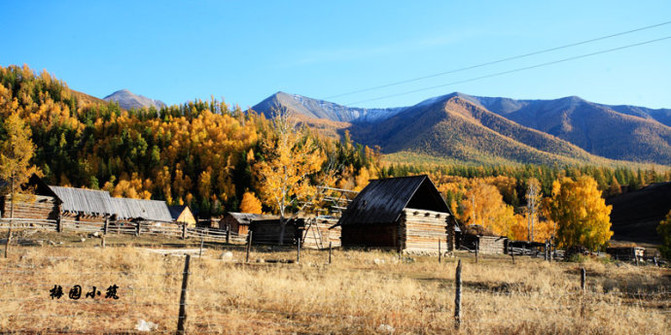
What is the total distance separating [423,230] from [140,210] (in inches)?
1829

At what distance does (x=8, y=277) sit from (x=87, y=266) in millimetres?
3041

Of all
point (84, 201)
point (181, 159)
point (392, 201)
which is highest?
point (181, 159)

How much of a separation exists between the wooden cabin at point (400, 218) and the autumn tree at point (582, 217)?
2396cm

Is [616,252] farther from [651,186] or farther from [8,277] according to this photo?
[651,186]

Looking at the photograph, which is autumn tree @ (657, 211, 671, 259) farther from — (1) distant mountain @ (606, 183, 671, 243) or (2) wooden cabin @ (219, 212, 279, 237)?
(1) distant mountain @ (606, 183, 671, 243)

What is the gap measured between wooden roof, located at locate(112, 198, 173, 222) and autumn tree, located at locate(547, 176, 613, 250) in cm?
5397

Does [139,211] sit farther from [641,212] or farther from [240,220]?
[641,212]

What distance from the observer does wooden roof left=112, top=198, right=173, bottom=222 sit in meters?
63.4

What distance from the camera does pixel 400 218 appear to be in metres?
35.1

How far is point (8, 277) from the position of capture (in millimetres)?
14367

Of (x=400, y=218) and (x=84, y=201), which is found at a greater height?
(x=84, y=201)

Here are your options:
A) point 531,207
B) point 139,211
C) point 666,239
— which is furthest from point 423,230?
point 139,211

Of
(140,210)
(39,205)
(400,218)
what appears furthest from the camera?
(140,210)

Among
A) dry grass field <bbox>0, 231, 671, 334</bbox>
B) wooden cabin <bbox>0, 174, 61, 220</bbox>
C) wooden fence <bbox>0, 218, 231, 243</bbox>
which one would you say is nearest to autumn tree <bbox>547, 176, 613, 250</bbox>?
wooden fence <bbox>0, 218, 231, 243</bbox>
